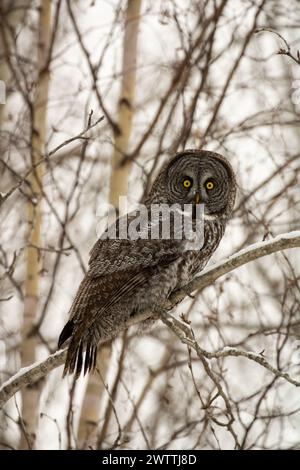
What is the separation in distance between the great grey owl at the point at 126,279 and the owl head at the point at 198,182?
1 centimetres

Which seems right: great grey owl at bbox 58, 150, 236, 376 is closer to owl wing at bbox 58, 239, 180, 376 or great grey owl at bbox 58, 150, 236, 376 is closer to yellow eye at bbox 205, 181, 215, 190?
owl wing at bbox 58, 239, 180, 376

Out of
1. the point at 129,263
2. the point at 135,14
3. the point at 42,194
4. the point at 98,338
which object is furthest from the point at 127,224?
the point at 135,14

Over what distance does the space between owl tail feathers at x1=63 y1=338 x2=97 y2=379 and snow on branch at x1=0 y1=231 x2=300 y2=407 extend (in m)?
0.04

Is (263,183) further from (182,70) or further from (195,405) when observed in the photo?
(195,405)

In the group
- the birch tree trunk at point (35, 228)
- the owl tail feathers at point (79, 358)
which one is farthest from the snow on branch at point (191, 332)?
the birch tree trunk at point (35, 228)

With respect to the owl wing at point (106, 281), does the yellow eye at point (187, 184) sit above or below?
above

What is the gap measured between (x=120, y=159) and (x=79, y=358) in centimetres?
202

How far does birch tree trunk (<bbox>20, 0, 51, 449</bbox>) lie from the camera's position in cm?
499

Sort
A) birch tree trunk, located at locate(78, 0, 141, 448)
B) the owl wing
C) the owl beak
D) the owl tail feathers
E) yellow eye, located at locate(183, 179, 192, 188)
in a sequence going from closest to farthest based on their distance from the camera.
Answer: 1. the owl tail feathers
2. the owl wing
3. the owl beak
4. yellow eye, located at locate(183, 179, 192, 188)
5. birch tree trunk, located at locate(78, 0, 141, 448)

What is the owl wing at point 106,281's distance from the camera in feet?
12.1

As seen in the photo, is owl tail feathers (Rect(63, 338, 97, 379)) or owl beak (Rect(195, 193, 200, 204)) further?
owl beak (Rect(195, 193, 200, 204))

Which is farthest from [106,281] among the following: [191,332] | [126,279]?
[191,332]

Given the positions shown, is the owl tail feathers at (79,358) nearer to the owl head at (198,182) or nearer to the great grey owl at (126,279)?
the great grey owl at (126,279)

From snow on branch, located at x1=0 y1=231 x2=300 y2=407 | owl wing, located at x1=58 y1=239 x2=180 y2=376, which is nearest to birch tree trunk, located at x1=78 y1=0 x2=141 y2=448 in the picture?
owl wing, located at x1=58 y1=239 x2=180 y2=376
